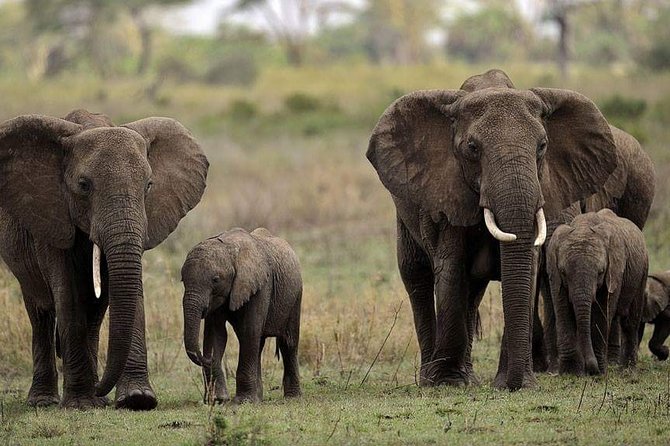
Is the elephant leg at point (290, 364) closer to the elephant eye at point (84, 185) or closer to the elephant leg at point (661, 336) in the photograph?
the elephant eye at point (84, 185)

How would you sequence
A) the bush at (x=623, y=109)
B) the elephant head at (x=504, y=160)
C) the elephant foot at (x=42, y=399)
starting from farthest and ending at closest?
1. the bush at (x=623, y=109)
2. the elephant foot at (x=42, y=399)
3. the elephant head at (x=504, y=160)

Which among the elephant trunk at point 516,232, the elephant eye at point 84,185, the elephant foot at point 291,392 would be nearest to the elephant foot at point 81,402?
the elephant foot at point 291,392

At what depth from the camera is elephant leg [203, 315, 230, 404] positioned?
9.62m

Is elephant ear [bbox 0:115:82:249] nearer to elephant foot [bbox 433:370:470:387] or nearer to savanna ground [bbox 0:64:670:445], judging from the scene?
savanna ground [bbox 0:64:670:445]

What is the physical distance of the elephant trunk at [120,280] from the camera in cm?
908

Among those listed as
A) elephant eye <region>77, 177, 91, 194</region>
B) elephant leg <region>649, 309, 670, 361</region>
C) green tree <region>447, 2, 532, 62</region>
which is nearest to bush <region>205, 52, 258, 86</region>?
green tree <region>447, 2, 532, 62</region>

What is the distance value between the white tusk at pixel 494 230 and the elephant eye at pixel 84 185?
2572 mm

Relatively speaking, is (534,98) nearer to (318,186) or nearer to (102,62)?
(318,186)

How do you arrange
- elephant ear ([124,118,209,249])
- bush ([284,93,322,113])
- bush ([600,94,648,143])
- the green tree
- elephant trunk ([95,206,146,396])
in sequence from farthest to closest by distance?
the green tree, bush ([284,93,322,113]), bush ([600,94,648,143]), elephant ear ([124,118,209,249]), elephant trunk ([95,206,146,396])

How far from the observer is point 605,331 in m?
10.9

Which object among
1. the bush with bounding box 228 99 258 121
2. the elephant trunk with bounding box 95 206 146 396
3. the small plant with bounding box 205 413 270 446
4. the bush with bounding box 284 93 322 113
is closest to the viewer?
the small plant with bounding box 205 413 270 446

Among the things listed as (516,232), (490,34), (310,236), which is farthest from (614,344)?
(490,34)

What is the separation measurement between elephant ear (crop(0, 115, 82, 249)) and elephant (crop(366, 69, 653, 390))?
2.25 meters

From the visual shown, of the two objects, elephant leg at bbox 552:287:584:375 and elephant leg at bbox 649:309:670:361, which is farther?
elephant leg at bbox 649:309:670:361
